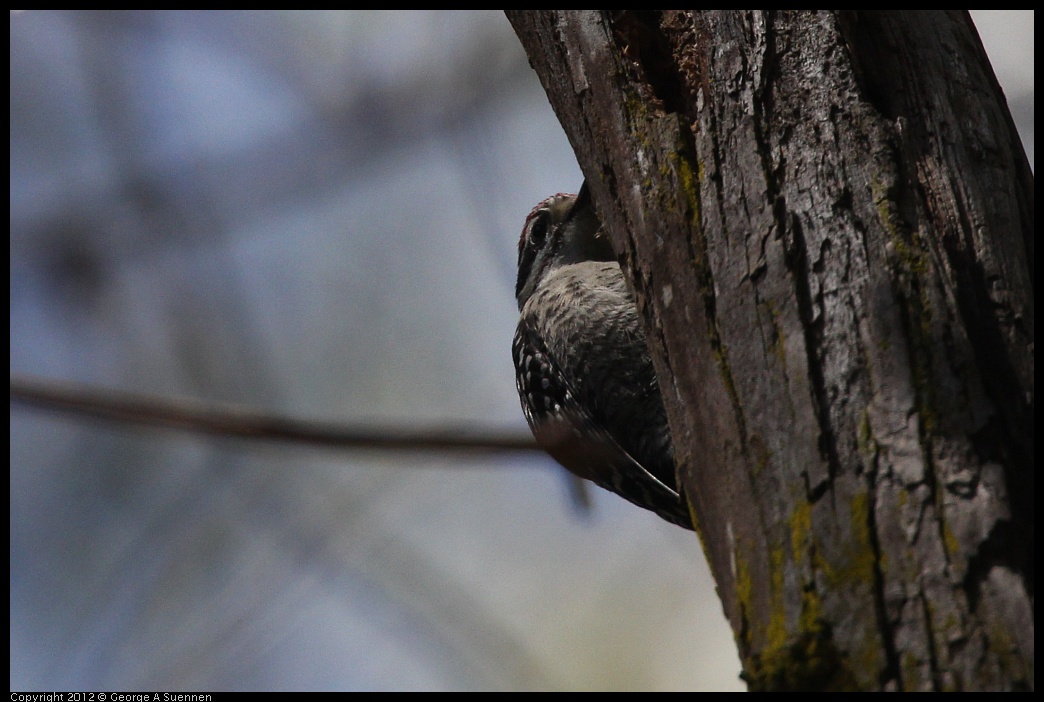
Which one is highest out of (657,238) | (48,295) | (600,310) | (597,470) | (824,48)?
(824,48)

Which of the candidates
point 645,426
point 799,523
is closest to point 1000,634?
point 799,523

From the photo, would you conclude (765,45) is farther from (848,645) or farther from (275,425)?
(275,425)

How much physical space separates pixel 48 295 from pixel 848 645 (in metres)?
1.83

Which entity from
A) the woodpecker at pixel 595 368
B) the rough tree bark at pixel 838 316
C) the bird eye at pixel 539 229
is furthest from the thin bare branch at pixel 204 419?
the bird eye at pixel 539 229

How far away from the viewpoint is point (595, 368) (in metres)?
4.25

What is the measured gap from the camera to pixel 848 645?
1.54 m

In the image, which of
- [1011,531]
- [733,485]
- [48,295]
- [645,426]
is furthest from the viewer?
[645,426]

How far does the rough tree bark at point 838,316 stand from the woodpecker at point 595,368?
152 centimetres

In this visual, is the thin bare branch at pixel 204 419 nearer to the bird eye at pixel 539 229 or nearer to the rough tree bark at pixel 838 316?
the rough tree bark at pixel 838 316

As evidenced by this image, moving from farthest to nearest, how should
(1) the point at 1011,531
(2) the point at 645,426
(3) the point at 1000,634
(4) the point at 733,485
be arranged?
(2) the point at 645,426, (4) the point at 733,485, (1) the point at 1011,531, (3) the point at 1000,634

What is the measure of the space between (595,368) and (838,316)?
243 centimetres

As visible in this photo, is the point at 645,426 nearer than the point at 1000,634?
No

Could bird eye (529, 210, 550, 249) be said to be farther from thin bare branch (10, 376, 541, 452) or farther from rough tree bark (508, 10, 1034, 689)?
thin bare branch (10, 376, 541, 452)

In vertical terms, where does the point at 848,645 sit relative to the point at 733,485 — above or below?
below
